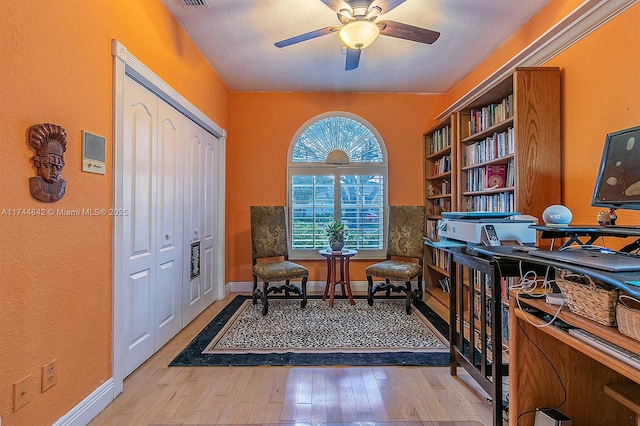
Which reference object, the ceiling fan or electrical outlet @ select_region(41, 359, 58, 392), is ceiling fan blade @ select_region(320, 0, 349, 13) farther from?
electrical outlet @ select_region(41, 359, 58, 392)

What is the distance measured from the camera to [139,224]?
2.08m

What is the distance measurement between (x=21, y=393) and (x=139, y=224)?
109 cm

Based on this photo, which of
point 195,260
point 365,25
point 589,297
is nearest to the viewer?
point 589,297

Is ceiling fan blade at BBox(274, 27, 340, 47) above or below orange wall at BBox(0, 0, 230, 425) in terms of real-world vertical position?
above

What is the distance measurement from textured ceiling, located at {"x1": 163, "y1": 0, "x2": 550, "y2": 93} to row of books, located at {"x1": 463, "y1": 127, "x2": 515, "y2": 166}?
0.94m

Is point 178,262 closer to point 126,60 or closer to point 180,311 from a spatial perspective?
point 180,311

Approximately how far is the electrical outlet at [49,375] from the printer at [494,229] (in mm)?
2266

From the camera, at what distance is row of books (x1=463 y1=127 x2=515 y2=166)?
2.38m

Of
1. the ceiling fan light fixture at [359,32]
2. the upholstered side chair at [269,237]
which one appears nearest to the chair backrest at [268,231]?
the upholstered side chair at [269,237]

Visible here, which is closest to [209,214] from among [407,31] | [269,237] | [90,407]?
[269,237]

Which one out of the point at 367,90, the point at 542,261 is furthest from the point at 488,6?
the point at 542,261

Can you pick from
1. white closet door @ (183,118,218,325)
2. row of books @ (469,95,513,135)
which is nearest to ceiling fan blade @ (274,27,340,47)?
white closet door @ (183,118,218,325)

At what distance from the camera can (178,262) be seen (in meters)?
2.67

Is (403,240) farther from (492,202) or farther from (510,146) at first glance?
(510,146)
